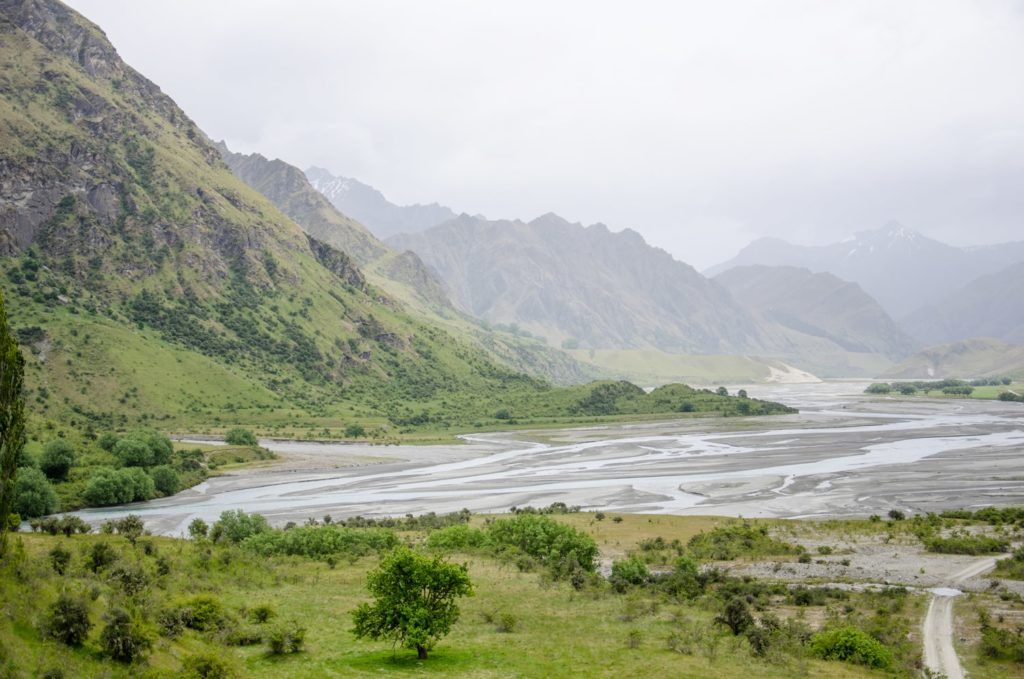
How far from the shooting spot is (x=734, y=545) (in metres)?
64.5

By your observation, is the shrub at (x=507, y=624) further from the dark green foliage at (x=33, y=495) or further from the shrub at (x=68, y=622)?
the dark green foliage at (x=33, y=495)

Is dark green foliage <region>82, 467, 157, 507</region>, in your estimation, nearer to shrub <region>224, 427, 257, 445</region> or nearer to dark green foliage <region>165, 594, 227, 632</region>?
shrub <region>224, 427, 257, 445</region>

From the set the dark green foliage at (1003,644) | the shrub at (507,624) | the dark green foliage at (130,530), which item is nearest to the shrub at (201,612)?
the dark green foliage at (130,530)

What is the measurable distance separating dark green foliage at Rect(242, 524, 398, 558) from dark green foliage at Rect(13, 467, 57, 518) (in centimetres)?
3400

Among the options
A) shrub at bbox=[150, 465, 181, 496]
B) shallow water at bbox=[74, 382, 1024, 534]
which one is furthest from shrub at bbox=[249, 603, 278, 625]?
shrub at bbox=[150, 465, 181, 496]

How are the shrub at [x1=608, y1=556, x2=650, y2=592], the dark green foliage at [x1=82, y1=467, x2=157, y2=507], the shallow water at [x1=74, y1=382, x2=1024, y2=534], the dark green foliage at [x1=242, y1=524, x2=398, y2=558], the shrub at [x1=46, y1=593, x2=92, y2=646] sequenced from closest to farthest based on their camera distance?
the shrub at [x1=46, y1=593, x2=92, y2=646]
the shrub at [x1=608, y1=556, x2=650, y2=592]
the dark green foliage at [x1=242, y1=524, x2=398, y2=558]
the dark green foliage at [x1=82, y1=467, x2=157, y2=507]
the shallow water at [x1=74, y1=382, x2=1024, y2=534]

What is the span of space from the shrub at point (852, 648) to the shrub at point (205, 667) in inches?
1080

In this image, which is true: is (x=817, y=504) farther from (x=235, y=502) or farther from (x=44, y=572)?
(x=44, y=572)

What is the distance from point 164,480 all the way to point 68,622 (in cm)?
8667

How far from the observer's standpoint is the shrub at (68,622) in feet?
85.5

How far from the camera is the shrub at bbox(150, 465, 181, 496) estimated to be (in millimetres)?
105188

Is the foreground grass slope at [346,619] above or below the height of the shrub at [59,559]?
below

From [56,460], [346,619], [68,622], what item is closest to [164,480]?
[56,460]

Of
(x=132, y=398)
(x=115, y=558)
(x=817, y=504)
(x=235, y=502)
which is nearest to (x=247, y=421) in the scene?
(x=132, y=398)
